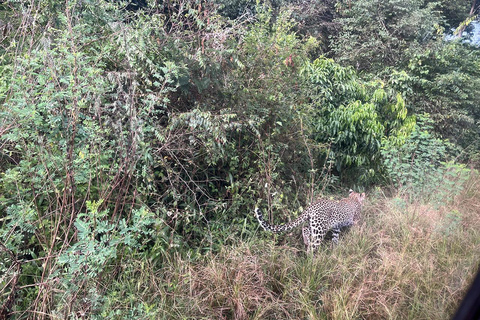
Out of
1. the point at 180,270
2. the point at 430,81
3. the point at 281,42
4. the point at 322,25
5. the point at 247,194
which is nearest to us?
the point at 180,270

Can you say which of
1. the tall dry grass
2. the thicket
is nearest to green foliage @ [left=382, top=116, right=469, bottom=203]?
the thicket

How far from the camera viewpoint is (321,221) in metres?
4.78

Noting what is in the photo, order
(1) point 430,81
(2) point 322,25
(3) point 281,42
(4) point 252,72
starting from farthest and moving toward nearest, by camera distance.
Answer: (2) point 322,25, (1) point 430,81, (3) point 281,42, (4) point 252,72

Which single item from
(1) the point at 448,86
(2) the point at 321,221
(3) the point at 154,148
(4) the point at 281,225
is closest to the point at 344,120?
(2) the point at 321,221

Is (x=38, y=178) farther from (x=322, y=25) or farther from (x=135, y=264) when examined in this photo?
(x=322, y=25)

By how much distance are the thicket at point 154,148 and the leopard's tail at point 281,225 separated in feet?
0.65

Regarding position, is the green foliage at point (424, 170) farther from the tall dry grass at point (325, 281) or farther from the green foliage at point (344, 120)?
the tall dry grass at point (325, 281)

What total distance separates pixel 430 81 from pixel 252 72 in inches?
296

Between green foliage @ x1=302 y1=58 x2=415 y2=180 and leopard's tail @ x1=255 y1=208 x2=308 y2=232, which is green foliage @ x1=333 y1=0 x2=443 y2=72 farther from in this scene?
leopard's tail @ x1=255 y1=208 x2=308 y2=232

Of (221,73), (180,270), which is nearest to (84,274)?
(180,270)

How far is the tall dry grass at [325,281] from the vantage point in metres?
3.06

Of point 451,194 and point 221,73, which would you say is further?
point 451,194

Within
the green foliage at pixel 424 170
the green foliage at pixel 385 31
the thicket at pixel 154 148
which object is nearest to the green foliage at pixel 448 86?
the green foliage at pixel 385 31

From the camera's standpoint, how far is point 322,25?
1335 centimetres
